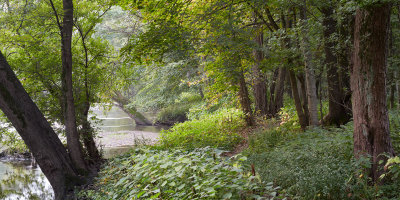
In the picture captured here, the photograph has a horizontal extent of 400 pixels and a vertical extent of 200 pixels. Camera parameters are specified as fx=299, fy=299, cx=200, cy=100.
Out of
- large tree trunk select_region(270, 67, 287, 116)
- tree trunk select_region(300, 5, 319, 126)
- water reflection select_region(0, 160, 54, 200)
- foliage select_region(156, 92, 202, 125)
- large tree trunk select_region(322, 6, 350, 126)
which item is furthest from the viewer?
foliage select_region(156, 92, 202, 125)

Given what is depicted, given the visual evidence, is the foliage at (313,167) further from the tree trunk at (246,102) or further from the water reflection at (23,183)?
the water reflection at (23,183)

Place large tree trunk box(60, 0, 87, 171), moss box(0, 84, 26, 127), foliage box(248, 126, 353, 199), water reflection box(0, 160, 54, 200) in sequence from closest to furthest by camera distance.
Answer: foliage box(248, 126, 353, 199)
moss box(0, 84, 26, 127)
large tree trunk box(60, 0, 87, 171)
water reflection box(0, 160, 54, 200)

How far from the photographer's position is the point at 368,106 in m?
4.31

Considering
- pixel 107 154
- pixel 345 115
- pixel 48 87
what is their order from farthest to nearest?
pixel 107 154, pixel 48 87, pixel 345 115

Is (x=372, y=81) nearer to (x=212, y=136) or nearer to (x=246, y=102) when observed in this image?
(x=212, y=136)

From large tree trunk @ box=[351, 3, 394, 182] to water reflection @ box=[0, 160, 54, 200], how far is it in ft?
23.3

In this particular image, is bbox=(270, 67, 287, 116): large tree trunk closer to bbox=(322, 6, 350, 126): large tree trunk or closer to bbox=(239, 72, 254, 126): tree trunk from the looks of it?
bbox=(239, 72, 254, 126): tree trunk

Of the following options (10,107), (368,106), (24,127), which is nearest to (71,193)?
(24,127)

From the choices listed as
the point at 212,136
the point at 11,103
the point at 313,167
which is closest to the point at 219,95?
the point at 212,136

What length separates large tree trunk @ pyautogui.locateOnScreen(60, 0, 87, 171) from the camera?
775cm

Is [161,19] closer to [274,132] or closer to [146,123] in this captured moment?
[274,132]

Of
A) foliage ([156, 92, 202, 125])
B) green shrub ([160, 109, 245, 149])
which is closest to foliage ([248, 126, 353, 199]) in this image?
green shrub ([160, 109, 245, 149])

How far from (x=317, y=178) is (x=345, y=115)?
17.0 ft

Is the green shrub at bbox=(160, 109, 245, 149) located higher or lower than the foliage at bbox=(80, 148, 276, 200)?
lower
